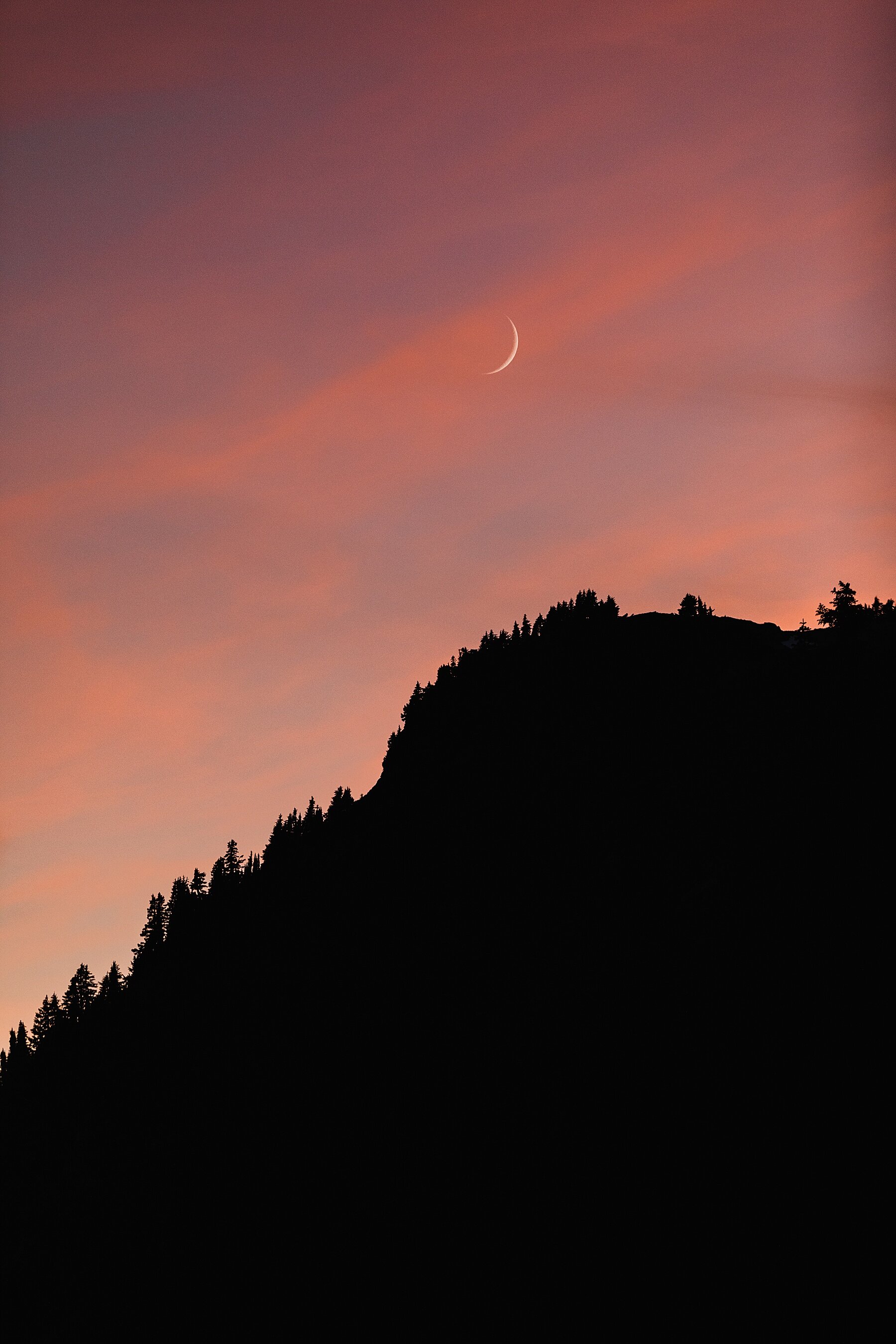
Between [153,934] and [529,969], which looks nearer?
[529,969]

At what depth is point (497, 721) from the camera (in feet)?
464

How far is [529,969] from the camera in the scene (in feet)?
346

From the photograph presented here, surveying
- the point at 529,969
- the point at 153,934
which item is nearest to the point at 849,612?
the point at 529,969

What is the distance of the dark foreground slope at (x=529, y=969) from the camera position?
86250mm

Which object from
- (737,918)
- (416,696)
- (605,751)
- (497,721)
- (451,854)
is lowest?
(737,918)

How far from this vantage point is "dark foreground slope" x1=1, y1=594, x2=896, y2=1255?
86.2m

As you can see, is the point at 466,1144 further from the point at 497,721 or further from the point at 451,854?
the point at 497,721

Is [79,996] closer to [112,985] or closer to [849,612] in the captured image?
[112,985]

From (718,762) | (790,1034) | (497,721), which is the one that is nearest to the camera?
(790,1034)

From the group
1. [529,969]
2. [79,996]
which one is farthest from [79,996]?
[529,969]

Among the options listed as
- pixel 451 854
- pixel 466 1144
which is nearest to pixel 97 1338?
pixel 466 1144

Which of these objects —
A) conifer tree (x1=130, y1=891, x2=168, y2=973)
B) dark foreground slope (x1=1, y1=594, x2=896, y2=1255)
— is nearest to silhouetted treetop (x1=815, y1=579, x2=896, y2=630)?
dark foreground slope (x1=1, y1=594, x2=896, y2=1255)

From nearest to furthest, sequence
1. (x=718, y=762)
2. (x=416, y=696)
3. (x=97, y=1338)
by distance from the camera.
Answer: (x=97, y=1338) < (x=718, y=762) < (x=416, y=696)

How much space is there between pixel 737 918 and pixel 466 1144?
32.8m
